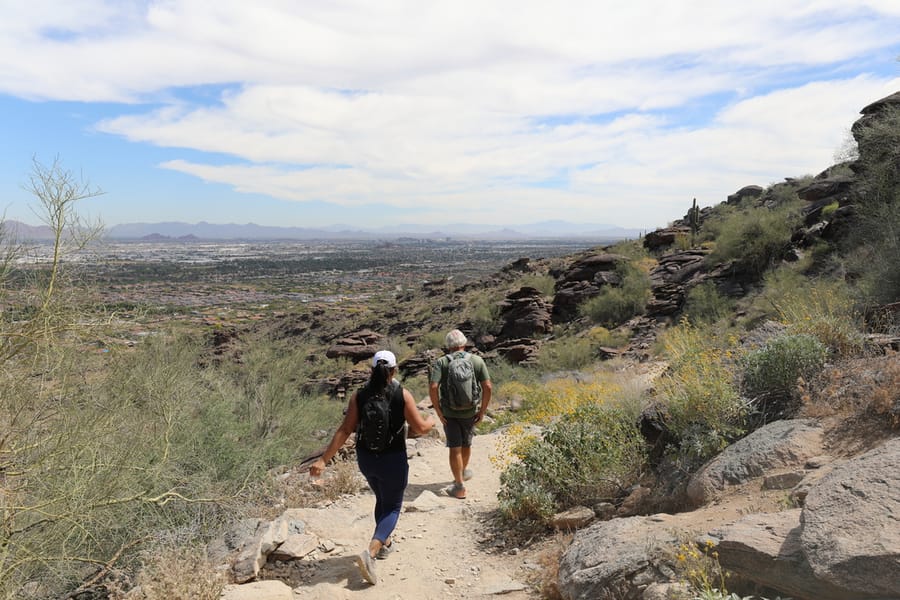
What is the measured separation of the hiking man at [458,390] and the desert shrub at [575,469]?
0.76 metres

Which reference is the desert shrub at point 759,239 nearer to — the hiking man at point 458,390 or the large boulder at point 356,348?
the hiking man at point 458,390

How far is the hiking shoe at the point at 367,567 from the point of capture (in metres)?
3.99

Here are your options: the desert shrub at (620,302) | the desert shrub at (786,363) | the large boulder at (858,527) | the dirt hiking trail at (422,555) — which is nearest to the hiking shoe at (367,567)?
the dirt hiking trail at (422,555)

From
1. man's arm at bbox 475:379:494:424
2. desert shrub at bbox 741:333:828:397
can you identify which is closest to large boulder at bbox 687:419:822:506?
desert shrub at bbox 741:333:828:397

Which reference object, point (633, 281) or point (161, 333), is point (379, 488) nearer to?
point (161, 333)

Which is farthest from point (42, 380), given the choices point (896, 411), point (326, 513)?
point (896, 411)

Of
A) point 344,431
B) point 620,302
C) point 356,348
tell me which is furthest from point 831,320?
point 356,348

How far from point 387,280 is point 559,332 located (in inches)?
2637

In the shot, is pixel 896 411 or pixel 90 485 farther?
pixel 90 485

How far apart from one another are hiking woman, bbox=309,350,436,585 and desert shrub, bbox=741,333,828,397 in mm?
2995

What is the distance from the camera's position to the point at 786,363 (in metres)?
4.68

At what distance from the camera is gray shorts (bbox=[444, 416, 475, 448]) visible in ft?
18.8

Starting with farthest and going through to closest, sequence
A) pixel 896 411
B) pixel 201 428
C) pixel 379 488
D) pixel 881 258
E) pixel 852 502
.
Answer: pixel 881 258 < pixel 201 428 < pixel 379 488 < pixel 896 411 < pixel 852 502

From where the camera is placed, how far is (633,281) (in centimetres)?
2066
